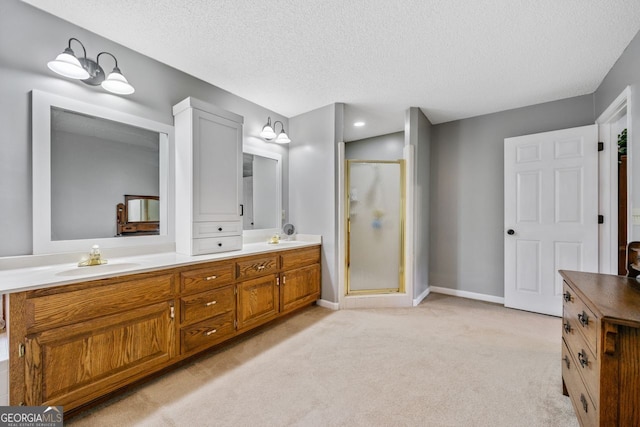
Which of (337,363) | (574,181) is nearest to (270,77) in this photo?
(337,363)

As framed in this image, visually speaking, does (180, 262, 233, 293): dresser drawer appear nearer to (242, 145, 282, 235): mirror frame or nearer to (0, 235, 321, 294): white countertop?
(0, 235, 321, 294): white countertop

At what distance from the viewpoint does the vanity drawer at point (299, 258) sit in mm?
2779

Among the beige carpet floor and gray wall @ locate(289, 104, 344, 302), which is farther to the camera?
gray wall @ locate(289, 104, 344, 302)

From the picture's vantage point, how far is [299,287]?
2.95 m

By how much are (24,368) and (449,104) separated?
4.14 meters

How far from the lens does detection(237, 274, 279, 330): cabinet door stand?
7.59 feet

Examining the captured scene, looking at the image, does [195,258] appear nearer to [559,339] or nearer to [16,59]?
[16,59]

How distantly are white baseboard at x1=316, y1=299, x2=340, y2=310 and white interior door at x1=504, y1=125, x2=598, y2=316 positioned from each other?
6.95 feet

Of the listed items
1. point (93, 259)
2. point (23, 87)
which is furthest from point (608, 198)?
point (23, 87)

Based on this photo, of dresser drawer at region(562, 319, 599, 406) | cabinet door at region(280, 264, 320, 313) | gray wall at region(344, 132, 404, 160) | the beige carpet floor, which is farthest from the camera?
gray wall at region(344, 132, 404, 160)

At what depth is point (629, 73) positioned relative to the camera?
2059 mm

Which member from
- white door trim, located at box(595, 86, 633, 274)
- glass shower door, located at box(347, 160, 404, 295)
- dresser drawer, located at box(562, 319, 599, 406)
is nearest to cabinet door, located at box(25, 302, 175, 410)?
glass shower door, located at box(347, 160, 404, 295)

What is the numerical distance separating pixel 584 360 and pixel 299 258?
2280 mm

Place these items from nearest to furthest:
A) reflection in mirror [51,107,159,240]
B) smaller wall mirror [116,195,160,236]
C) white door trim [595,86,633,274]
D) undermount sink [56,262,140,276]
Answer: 1. undermount sink [56,262,140,276]
2. reflection in mirror [51,107,159,240]
3. smaller wall mirror [116,195,160,236]
4. white door trim [595,86,633,274]
